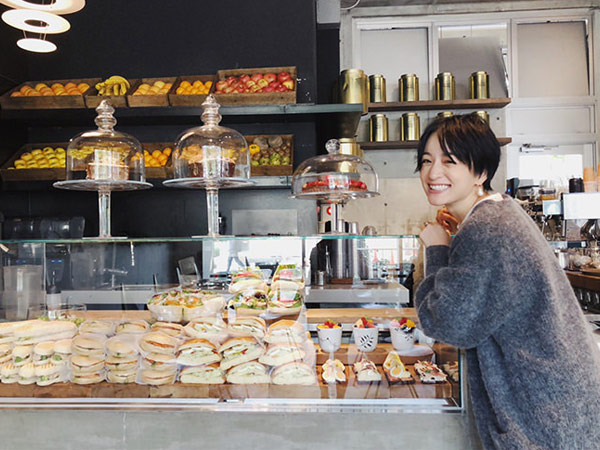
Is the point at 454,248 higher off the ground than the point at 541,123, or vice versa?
the point at 541,123

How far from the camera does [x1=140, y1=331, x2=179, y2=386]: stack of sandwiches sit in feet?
5.17

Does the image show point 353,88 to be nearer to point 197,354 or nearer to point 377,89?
point 377,89

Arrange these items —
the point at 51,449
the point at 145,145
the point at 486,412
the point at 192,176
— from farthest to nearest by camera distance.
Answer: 1. the point at 145,145
2. the point at 192,176
3. the point at 51,449
4. the point at 486,412

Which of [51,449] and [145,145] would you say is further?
[145,145]

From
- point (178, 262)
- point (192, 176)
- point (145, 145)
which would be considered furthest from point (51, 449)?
point (145, 145)

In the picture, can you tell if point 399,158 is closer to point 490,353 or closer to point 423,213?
point 423,213

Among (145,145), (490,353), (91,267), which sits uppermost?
(145,145)

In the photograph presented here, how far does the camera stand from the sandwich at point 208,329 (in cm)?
164

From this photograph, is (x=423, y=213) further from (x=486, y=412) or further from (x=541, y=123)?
(x=486, y=412)

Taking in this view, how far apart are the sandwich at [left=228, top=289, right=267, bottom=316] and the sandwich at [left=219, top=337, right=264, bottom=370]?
0.11 m

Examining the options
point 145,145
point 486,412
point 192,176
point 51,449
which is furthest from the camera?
point 145,145

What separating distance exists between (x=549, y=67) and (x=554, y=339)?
5679mm

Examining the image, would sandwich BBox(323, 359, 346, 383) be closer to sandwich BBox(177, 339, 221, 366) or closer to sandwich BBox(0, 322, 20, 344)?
sandwich BBox(177, 339, 221, 366)

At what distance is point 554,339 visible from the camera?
3.60 ft
